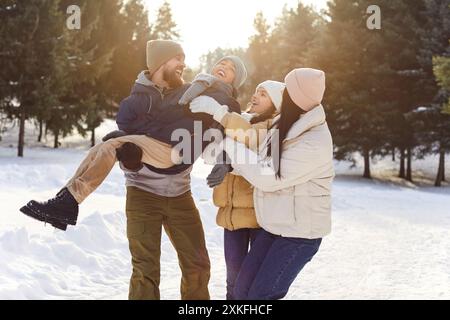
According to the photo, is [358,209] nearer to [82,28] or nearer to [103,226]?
[103,226]

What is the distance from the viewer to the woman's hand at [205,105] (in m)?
3.36

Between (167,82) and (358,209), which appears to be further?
(358,209)

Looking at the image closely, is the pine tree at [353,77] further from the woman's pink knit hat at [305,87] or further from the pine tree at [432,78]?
the woman's pink knit hat at [305,87]

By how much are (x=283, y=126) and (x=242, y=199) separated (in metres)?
0.68

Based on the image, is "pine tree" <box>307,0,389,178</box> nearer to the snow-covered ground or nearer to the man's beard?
the snow-covered ground

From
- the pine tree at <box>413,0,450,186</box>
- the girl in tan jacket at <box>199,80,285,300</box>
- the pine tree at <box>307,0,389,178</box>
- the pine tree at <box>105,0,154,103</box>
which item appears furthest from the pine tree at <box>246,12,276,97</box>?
the girl in tan jacket at <box>199,80,285,300</box>

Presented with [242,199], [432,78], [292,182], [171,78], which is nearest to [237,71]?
[171,78]

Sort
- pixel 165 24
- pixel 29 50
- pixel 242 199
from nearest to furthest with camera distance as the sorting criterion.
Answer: pixel 242 199 < pixel 29 50 < pixel 165 24

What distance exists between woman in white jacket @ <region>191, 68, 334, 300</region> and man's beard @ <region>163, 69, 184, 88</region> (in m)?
0.93

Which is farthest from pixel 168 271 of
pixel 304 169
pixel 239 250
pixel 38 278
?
pixel 304 169

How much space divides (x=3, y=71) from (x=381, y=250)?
17.1 metres

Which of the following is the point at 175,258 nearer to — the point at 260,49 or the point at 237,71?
the point at 237,71

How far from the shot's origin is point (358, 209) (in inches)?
487

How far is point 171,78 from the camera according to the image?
3.75 meters
